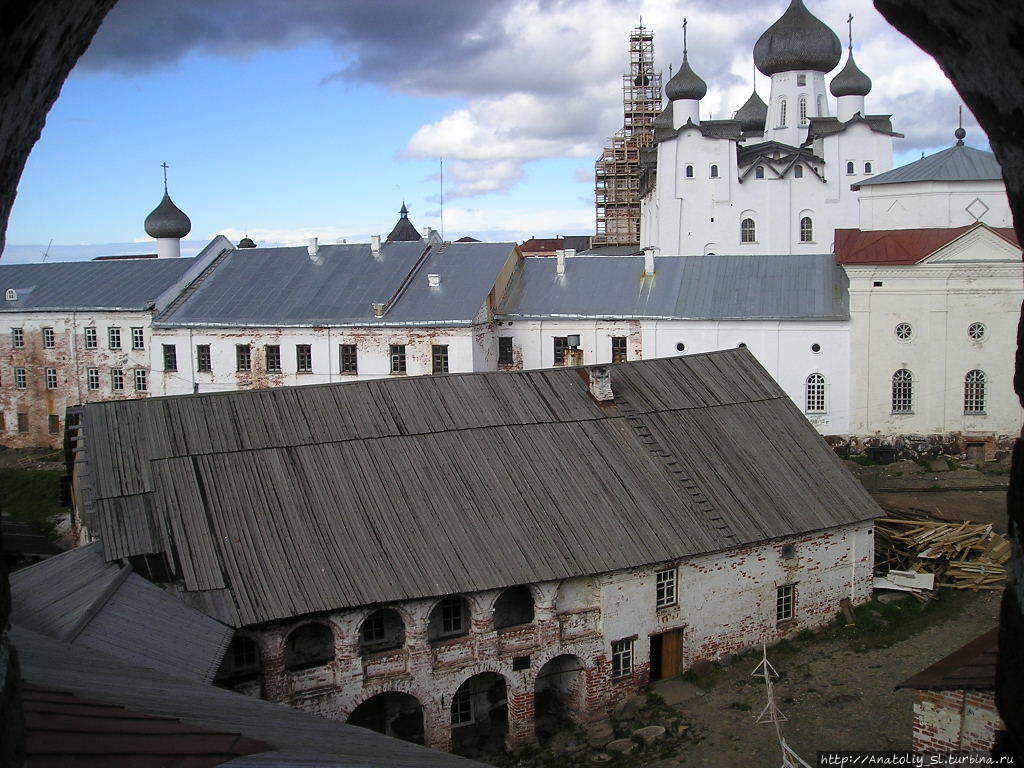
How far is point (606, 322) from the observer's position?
117ft

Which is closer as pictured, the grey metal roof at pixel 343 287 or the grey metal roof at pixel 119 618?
the grey metal roof at pixel 119 618

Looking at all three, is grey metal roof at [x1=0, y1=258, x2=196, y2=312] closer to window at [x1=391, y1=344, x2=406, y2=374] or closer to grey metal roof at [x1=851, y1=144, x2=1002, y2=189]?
window at [x1=391, y1=344, x2=406, y2=374]

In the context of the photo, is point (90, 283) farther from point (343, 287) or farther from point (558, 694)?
point (558, 694)

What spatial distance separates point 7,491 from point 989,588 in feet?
93.0

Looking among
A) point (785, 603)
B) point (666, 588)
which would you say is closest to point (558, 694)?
point (666, 588)

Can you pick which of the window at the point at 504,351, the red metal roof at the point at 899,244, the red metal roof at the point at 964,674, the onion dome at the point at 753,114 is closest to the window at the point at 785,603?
the red metal roof at the point at 964,674

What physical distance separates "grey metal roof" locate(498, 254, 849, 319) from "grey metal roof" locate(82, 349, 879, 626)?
45.1ft

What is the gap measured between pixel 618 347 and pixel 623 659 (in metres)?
19.5

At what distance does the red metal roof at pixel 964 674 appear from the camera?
37.8 ft

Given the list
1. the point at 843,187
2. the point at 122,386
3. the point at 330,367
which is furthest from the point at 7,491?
the point at 843,187

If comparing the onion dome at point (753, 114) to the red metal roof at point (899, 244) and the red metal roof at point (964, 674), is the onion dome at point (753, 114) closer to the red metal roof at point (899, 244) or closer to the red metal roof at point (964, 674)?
the red metal roof at point (899, 244)

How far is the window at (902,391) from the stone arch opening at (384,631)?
895 inches

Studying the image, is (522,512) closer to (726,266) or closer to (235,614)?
(235,614)

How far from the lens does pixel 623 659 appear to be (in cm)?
1747
